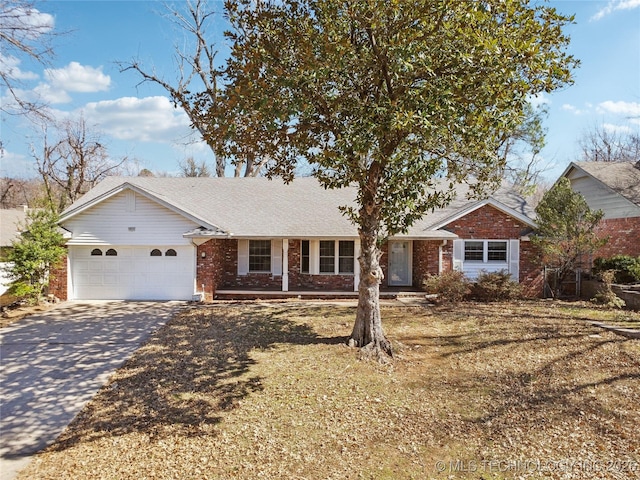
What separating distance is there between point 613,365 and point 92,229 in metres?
15.8

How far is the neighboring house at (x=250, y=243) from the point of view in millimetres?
13945

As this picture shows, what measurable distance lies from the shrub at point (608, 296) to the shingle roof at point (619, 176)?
5.54 meters

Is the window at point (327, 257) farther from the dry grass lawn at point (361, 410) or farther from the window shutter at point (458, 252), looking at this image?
the dry grass lawn at point (361, 410)

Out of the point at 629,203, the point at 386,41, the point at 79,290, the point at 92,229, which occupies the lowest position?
the point at 79,290

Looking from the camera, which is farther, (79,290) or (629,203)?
(629,203)

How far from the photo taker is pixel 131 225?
13969 millimetres

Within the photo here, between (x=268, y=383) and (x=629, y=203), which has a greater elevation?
(x=629, y=203)

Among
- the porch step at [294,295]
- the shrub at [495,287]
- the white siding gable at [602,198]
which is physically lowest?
the porch step at [294,295]

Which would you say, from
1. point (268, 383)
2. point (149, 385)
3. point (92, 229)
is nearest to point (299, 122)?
point (268, 383)

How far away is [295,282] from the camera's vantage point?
15.9 meters

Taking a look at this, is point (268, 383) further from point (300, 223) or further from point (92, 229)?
point (92, 229)

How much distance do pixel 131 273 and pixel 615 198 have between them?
2105 cm

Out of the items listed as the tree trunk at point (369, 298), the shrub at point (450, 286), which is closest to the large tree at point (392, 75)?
the tree trunk at point (369, 298)

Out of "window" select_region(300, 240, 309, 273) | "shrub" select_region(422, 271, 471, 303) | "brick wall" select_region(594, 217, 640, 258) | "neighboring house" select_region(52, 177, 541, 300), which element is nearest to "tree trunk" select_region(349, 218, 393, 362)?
"shrub" select_region(422, 271, 471, 303)
